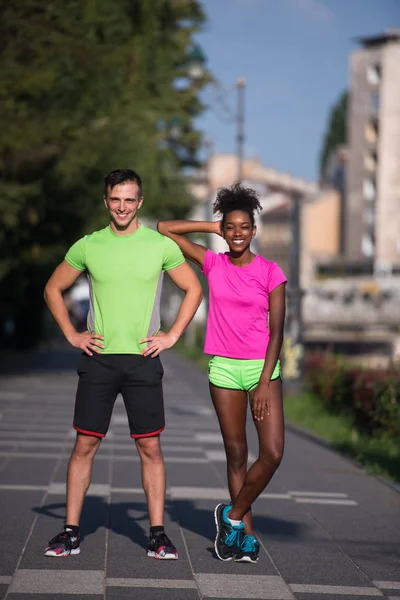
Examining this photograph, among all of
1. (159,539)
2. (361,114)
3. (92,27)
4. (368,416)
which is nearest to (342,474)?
(368,416)

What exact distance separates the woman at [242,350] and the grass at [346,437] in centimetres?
500

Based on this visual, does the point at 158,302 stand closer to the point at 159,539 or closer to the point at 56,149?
the point at 159,539

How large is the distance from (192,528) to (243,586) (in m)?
1.90

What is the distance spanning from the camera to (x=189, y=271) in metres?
6.92

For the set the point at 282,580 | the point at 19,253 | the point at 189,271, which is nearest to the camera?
the point at 282,580

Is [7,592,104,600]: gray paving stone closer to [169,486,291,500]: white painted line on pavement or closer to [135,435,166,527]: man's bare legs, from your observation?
[135,435,166,527]: man's bare legs

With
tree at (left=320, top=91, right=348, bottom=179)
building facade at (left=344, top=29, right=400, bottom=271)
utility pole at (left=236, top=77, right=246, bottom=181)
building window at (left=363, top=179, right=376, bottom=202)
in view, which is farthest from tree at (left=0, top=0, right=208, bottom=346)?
tree at (left=320, top=91, right=348, bottom=179)

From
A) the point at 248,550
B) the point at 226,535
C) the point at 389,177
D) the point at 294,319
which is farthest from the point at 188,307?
the point at 389,177

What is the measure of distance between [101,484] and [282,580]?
4.04 metres

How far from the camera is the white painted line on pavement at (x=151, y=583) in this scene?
617 centimetres

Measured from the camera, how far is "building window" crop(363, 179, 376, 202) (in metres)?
95.4

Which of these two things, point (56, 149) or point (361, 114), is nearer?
point (56, 149)

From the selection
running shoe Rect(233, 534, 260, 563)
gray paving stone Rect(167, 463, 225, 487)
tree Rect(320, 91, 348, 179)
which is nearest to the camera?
running shoe Rect(233, 534, 260, 563)

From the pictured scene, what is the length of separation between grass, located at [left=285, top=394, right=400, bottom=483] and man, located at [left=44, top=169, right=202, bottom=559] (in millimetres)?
5177
